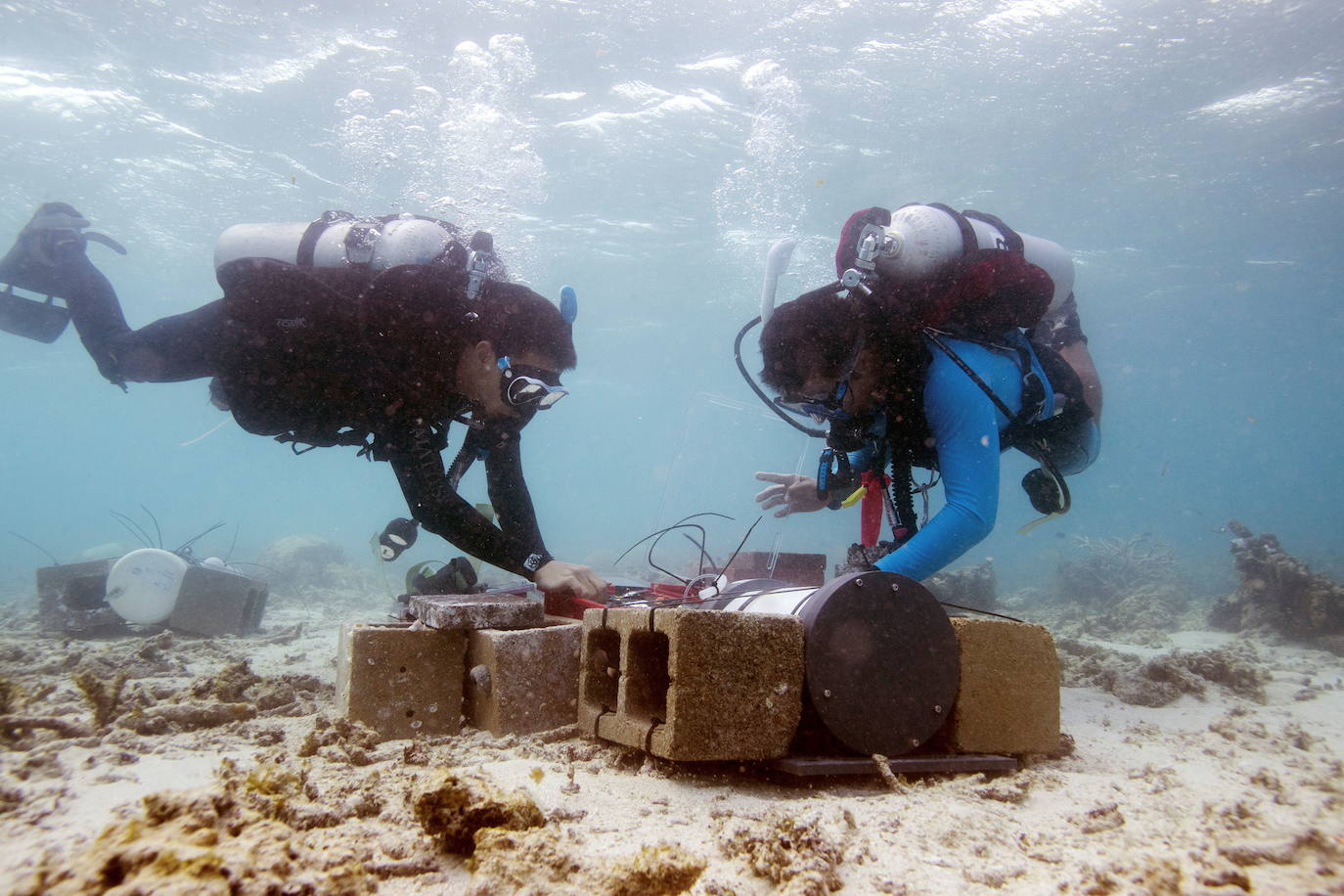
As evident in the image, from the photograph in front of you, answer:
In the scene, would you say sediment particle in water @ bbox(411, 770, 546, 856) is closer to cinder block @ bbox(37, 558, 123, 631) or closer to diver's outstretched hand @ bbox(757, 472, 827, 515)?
diver's outstretched hand @ bbox(757, 472, 827, 515)

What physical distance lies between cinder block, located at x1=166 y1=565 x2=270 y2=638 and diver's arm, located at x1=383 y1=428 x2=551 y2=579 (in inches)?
165

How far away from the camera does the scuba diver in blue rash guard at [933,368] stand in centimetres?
319

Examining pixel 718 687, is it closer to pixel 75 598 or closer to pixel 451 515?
pixel 451 515

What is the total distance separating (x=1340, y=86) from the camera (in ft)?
49.8

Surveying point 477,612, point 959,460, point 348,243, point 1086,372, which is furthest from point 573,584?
point 1086,372

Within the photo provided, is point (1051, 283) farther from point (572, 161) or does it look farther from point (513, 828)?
point (572, 161)

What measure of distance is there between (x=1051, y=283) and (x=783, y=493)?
237 cm

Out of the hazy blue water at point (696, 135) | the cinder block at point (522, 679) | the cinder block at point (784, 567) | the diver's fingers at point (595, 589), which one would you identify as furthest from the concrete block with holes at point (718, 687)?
the hazy blue water at point (696, 135)

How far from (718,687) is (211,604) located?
253 inches

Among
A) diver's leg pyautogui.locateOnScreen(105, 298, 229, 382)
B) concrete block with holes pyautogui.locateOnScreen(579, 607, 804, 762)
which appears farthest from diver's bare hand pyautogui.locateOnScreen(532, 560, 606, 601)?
diver's leg pyautogui.locateOnScreen(105, 298, 229, 382)

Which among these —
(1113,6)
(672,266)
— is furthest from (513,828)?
(672,266)

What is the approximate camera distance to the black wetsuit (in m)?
3.54

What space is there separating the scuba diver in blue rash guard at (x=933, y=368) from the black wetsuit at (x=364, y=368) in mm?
1902

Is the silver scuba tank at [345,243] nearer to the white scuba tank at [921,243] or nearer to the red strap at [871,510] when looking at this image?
the white scuba tank at [921,243]
